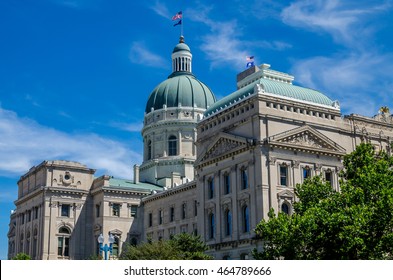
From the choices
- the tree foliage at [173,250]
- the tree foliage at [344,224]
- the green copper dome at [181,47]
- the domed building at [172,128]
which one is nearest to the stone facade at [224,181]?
the domed building at [172,128]

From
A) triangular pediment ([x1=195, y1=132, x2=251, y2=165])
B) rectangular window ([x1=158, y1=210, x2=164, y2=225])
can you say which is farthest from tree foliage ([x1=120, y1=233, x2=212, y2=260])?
rectangular window ([x1=158, y1=210, x2=164, y2=225])

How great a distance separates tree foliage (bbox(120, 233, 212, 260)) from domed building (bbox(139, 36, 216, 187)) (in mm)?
41400

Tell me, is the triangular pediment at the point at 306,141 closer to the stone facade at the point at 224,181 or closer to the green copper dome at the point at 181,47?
the stone facade at the point at 224,181

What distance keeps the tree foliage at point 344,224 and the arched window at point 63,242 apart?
5248 cm

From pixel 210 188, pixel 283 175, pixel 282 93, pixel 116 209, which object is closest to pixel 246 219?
pixel 283 175

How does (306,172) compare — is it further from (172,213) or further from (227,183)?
(172,213)

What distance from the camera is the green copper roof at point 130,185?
94.7 m

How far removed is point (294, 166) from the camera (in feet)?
212

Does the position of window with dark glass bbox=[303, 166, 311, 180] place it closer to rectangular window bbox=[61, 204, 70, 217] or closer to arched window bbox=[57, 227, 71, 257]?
rectangular window bbox=[61, 204, 70, 217]

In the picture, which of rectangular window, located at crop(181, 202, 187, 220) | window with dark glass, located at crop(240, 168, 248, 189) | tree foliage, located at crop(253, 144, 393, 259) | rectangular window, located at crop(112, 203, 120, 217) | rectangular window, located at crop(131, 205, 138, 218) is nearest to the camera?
tree foliage, located at crop(253, 144, 393, 259)

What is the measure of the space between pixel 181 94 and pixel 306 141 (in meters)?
45.6

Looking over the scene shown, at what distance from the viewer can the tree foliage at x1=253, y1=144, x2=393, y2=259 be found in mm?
41406

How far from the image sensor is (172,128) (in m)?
106

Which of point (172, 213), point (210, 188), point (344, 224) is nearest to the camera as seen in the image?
point (344, 224)
